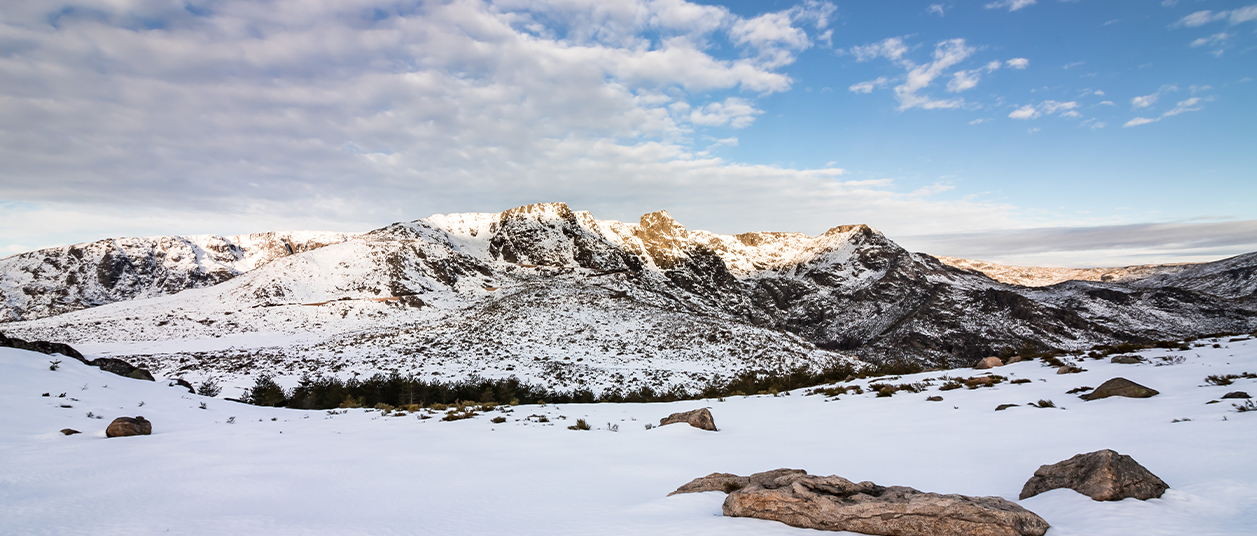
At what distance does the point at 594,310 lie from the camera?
2170 inches

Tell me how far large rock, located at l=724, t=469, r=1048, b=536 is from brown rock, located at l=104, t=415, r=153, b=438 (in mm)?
9044

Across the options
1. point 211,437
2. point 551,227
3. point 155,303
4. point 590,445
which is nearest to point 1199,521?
point 590,445

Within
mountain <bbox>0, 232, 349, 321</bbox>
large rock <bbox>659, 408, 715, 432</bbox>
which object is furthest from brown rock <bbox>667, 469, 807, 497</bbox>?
mountain <bbox>0, 232, 349, 321</bbox>

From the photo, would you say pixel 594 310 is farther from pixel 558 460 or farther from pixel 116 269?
pixel 116 269

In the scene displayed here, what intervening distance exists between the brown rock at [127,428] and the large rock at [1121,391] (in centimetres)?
1575

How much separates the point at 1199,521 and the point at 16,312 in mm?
135529

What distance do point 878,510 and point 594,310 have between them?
51.8 meters

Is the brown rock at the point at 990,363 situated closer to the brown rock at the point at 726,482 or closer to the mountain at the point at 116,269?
the brown rock at the point at 726,482

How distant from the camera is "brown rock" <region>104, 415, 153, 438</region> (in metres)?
7.40

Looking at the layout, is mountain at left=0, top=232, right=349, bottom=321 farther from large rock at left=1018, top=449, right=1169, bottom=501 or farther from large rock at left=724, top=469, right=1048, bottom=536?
large rock at left=1018, top=449, right=1169, bottom=501

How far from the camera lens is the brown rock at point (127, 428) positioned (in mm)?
7402

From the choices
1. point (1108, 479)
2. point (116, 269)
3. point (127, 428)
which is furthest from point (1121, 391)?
point (116, 269)

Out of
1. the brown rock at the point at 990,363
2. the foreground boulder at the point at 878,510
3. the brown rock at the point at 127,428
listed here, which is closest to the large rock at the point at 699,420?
the foreground boulder at the point at 878,510

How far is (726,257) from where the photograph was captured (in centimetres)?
14275
